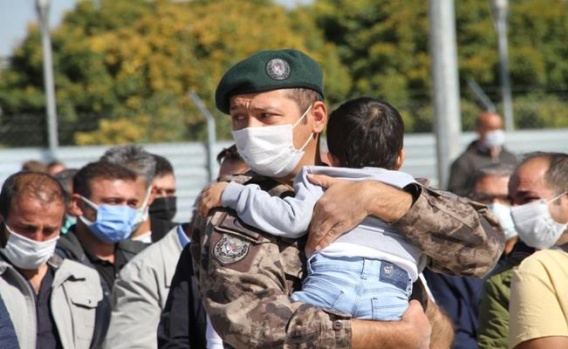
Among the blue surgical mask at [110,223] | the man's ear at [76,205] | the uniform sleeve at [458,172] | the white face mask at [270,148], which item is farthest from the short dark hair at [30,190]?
the uniform sleeve at [458,172]

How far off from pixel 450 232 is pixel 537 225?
1801 millimetres

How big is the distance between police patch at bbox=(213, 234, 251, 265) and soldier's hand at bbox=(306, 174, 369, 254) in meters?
0.20

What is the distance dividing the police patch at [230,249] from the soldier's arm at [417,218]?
20 cm

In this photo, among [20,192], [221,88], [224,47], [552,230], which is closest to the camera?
[221,88]

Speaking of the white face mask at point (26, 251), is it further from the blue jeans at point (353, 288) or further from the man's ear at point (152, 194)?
the blue jeans at point (353, 288)

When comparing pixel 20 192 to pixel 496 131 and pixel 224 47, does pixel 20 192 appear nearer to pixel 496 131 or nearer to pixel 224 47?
pixel 496 131

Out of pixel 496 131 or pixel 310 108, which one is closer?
pixel 310 108

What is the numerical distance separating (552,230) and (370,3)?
82.2ft

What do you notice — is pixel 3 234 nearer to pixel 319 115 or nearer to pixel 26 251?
pixel 26 251

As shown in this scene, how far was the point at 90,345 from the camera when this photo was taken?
18.6ft

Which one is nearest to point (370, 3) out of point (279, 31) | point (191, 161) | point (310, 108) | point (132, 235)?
point (279, 31)

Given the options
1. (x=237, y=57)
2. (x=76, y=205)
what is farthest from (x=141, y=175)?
(x=237, y=57)

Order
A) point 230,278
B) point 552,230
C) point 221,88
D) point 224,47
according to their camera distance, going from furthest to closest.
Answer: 1. point 224,47
2. point 552,230
3. point 221,88
4. point 230,278

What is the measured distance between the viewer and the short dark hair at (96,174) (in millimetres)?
7344
